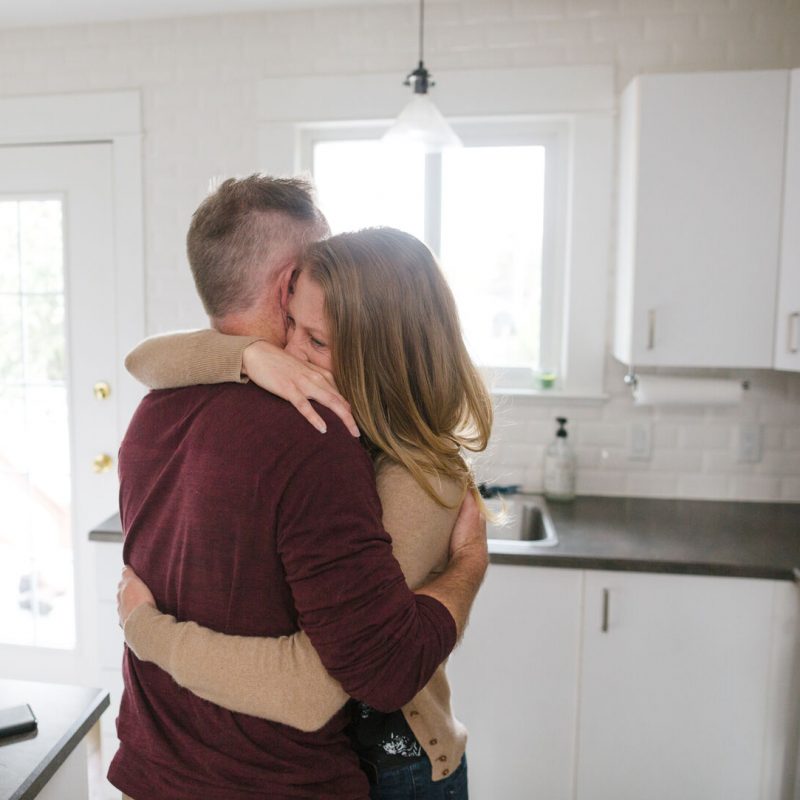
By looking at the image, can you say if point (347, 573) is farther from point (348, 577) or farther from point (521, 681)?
point (521, 681)

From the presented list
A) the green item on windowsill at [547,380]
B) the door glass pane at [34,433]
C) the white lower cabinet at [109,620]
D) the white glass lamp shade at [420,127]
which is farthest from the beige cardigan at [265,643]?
the door glass pane at [34,433]

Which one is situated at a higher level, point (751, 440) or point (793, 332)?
point (793, 332)

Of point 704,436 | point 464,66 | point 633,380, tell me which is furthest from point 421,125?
point 704,436

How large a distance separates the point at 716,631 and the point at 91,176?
251 cm

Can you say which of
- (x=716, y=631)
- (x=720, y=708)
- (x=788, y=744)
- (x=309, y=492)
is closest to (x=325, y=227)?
(x=309, y=492)

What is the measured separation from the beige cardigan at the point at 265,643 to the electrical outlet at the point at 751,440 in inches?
70.1

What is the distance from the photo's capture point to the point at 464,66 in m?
2.52

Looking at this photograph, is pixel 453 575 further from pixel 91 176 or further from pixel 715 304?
pixel 91 176

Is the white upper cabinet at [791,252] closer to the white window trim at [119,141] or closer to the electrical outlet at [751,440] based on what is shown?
the electrical outlet at [751,440]

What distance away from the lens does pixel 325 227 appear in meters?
1.11

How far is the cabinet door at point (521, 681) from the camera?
2.05 metres

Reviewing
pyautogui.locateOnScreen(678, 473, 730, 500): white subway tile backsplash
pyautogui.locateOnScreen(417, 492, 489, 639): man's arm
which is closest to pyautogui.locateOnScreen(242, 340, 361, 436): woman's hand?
pyautogui.locateOnScreen(417, 492, 489, 639): man's arm

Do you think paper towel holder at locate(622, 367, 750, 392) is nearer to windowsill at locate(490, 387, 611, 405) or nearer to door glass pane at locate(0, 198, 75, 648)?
windowsill at locate(490, 387, 611, 405)

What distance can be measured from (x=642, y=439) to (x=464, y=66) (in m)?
1.36
